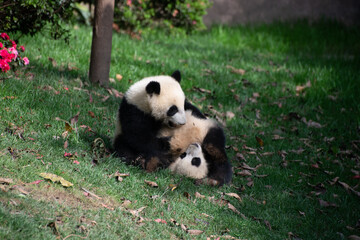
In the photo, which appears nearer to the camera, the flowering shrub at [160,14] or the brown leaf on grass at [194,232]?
the brown leaf on grass at [194,232]

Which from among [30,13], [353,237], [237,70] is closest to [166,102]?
[353,237]

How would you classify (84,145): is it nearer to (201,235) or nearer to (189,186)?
(189,186)

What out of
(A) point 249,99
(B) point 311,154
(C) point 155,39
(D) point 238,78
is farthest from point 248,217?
(C) point 155,39

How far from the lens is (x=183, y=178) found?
15.2 ft

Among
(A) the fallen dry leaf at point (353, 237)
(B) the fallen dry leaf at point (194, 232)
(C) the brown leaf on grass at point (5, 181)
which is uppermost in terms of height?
(C) the brown leaf on grass at point (5, 181)

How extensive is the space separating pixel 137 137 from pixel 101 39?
7.47ft

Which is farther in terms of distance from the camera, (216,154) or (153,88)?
(216,154)

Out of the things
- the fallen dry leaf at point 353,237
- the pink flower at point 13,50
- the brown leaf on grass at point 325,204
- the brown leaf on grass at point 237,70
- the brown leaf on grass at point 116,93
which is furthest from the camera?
the brown leaf on grass at point 237,70

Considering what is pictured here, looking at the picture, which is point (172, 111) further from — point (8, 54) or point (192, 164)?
point (8, 54)

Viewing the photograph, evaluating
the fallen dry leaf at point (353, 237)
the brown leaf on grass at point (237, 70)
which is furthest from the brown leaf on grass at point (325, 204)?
the brown leaf on grass at point (237, 70)

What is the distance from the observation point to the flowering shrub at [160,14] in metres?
9.78

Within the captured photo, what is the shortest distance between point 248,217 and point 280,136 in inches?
108

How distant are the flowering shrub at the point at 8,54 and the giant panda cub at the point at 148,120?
1.66 metres

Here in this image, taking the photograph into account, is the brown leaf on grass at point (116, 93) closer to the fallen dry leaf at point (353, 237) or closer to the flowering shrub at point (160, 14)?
the flowering shrub at point (160, 14)
